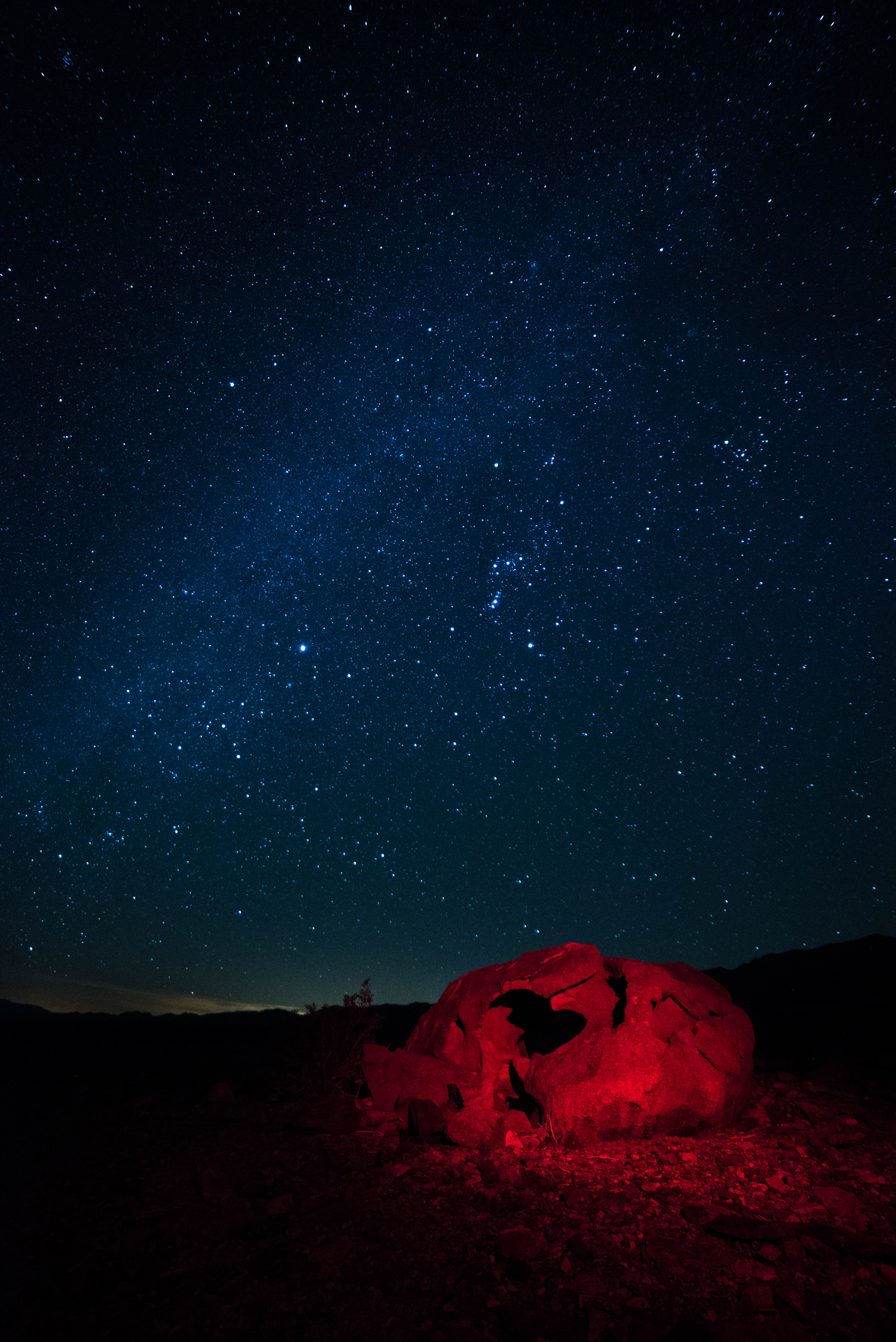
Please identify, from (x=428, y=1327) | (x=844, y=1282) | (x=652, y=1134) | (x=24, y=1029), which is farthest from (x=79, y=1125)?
(x=24, y=1029)

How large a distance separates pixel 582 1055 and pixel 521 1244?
3.22m

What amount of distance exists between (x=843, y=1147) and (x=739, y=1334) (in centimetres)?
416

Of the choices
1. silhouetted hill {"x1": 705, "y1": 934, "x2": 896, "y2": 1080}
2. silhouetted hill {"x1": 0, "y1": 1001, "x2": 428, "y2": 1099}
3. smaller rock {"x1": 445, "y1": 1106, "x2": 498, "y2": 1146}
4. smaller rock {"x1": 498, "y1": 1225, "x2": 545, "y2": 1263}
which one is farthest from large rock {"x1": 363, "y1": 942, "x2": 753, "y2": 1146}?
silhouetted hill {"x1": 705, "y1": 934, "x2": 896, "y2": 1080}

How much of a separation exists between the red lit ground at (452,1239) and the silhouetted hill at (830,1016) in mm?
3494

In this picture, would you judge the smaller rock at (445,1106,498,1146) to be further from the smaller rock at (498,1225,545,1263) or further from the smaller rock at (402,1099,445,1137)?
the smaller rock at (498,1225,545,1263)

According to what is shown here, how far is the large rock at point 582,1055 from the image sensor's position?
7207mm

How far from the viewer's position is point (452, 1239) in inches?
194

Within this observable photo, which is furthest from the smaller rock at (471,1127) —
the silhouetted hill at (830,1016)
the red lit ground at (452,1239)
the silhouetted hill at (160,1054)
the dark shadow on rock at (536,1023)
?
the silhouetted hill at (830,1016)

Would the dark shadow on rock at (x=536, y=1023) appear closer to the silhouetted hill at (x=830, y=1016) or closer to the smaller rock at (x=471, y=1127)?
the smaller rock at (x=471, y=1127)

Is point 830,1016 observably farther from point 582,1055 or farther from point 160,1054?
point 160,1054

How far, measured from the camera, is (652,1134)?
7.10 metres

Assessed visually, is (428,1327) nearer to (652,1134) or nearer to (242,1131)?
(652,1134)

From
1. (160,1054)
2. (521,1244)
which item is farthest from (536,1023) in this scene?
(160,1054)

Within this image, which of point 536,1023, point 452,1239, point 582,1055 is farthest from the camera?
point 536,1023
